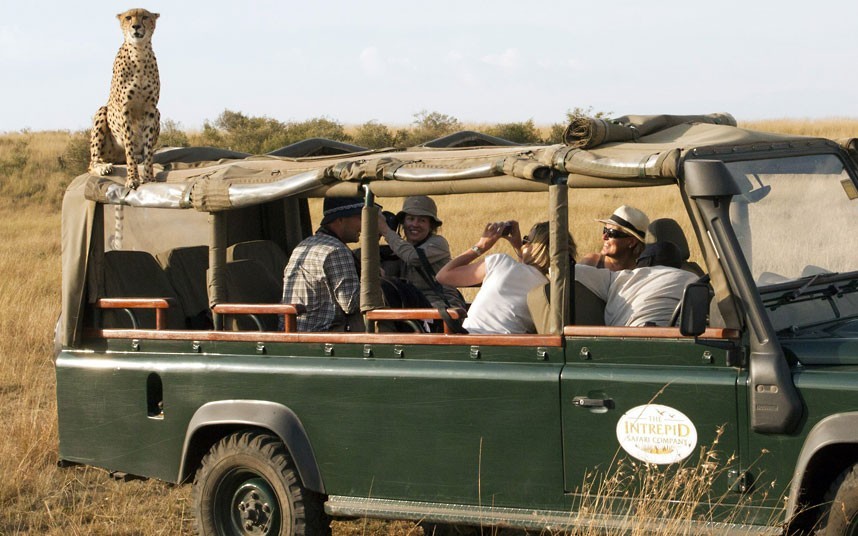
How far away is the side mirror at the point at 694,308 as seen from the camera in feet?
14.7

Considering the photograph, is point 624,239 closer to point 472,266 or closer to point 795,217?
point 472,266

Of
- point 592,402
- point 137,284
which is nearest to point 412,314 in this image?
point 592,402

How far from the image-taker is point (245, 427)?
6020 mm

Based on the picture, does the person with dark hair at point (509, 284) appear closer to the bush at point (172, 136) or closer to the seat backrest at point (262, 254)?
the seat backrest at point (262, 254)

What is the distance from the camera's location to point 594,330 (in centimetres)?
495

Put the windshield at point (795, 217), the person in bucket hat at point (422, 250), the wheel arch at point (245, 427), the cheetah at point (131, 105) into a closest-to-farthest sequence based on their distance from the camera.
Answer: the windshield at point (795, 217) → the wheel arch at point (245, 427) → the person in bucket hat at point (422, 250) → the cheetah at point (131, 105)

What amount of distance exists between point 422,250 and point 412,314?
2.03 m

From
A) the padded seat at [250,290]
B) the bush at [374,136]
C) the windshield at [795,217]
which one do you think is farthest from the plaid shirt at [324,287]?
the bush at [374,136]

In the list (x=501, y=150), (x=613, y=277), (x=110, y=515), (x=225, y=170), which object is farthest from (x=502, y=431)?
(x=110, y=515)

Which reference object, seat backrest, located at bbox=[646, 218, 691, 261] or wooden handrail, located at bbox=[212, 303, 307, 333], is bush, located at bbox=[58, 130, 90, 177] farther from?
seat backrest, located at bbox=[646, 218, 691, 261]

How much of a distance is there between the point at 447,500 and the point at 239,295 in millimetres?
1929

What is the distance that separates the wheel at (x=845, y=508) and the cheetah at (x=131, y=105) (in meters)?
4.24

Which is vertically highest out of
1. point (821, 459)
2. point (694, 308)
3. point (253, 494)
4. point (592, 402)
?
point (694, 308)

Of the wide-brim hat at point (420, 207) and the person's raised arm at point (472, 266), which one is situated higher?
the wide-brim hat at point (420, 207)
